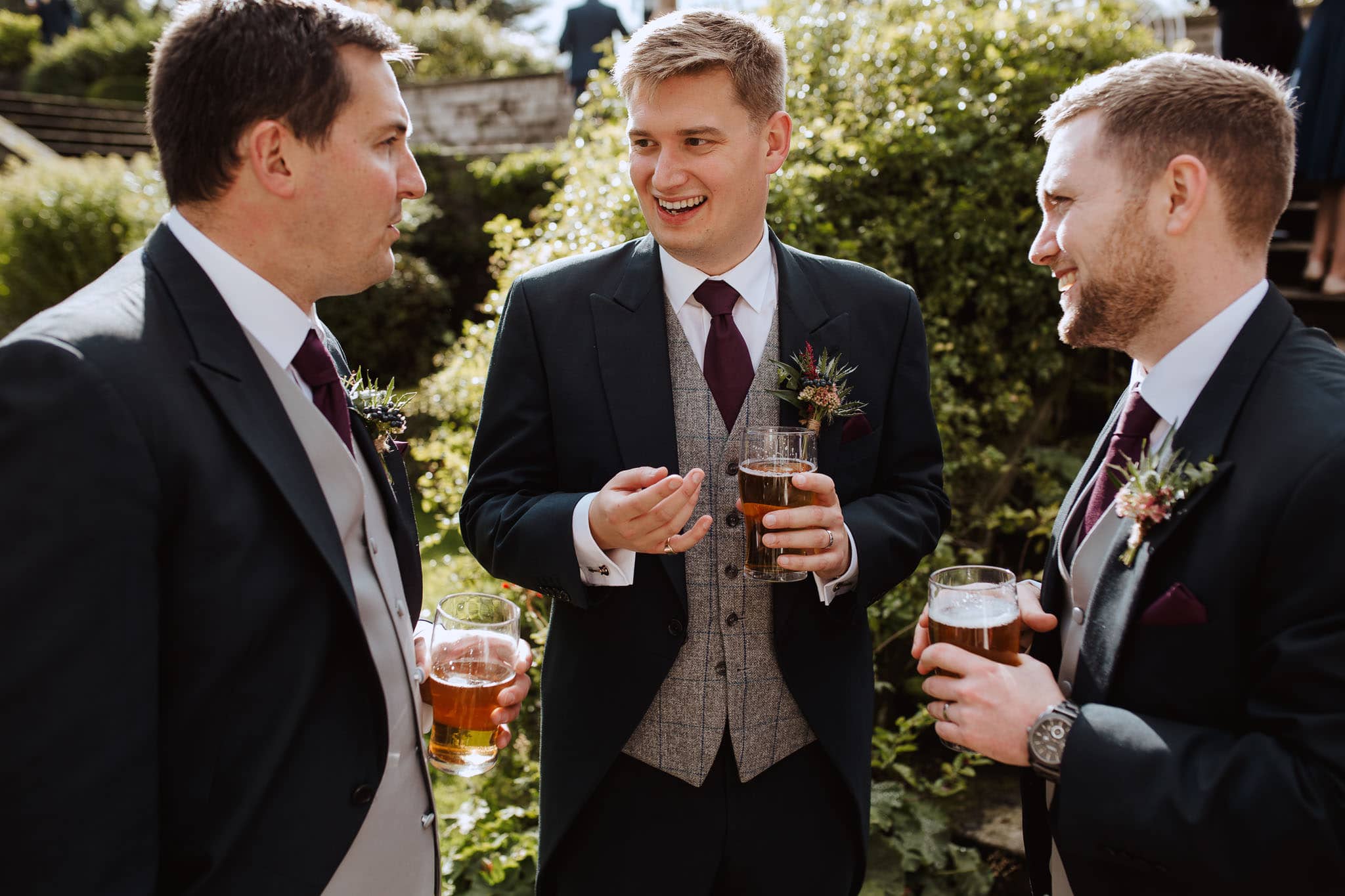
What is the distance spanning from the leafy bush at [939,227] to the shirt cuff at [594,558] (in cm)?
203

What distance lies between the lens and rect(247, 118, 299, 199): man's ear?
1.65 m

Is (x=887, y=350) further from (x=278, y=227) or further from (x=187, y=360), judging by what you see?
(x=187, y=360)

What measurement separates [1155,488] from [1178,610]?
0.21 m

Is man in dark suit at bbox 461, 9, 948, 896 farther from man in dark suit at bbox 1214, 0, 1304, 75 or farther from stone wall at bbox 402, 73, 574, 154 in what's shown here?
stone wall at bbox 402, 73, 574, 154

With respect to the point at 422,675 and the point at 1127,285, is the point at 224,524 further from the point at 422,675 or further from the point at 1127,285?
the point at 1127,285

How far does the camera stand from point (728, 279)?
8.41ft

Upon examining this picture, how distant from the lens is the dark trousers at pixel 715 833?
236cm

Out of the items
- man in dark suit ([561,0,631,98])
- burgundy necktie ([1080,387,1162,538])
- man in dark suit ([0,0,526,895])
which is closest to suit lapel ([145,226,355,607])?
man in dark suit ([0,0,526,895])

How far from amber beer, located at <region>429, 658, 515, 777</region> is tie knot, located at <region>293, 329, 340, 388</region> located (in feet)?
2.32

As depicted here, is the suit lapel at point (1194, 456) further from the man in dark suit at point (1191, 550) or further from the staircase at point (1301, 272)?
the staircase at point (1301, 272)

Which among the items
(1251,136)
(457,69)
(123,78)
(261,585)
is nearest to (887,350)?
(1251,136)

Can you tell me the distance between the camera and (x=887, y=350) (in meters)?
2.62

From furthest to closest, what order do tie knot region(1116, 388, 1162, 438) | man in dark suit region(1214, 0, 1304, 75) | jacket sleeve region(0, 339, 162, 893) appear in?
man in dark suit region(1214, 0, 1304, 75)
tie knot region(1116, 388, 1162, 438)
jacket sleeve region(0, 339, 162, 893)

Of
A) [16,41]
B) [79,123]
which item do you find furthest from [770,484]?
[16,41]
